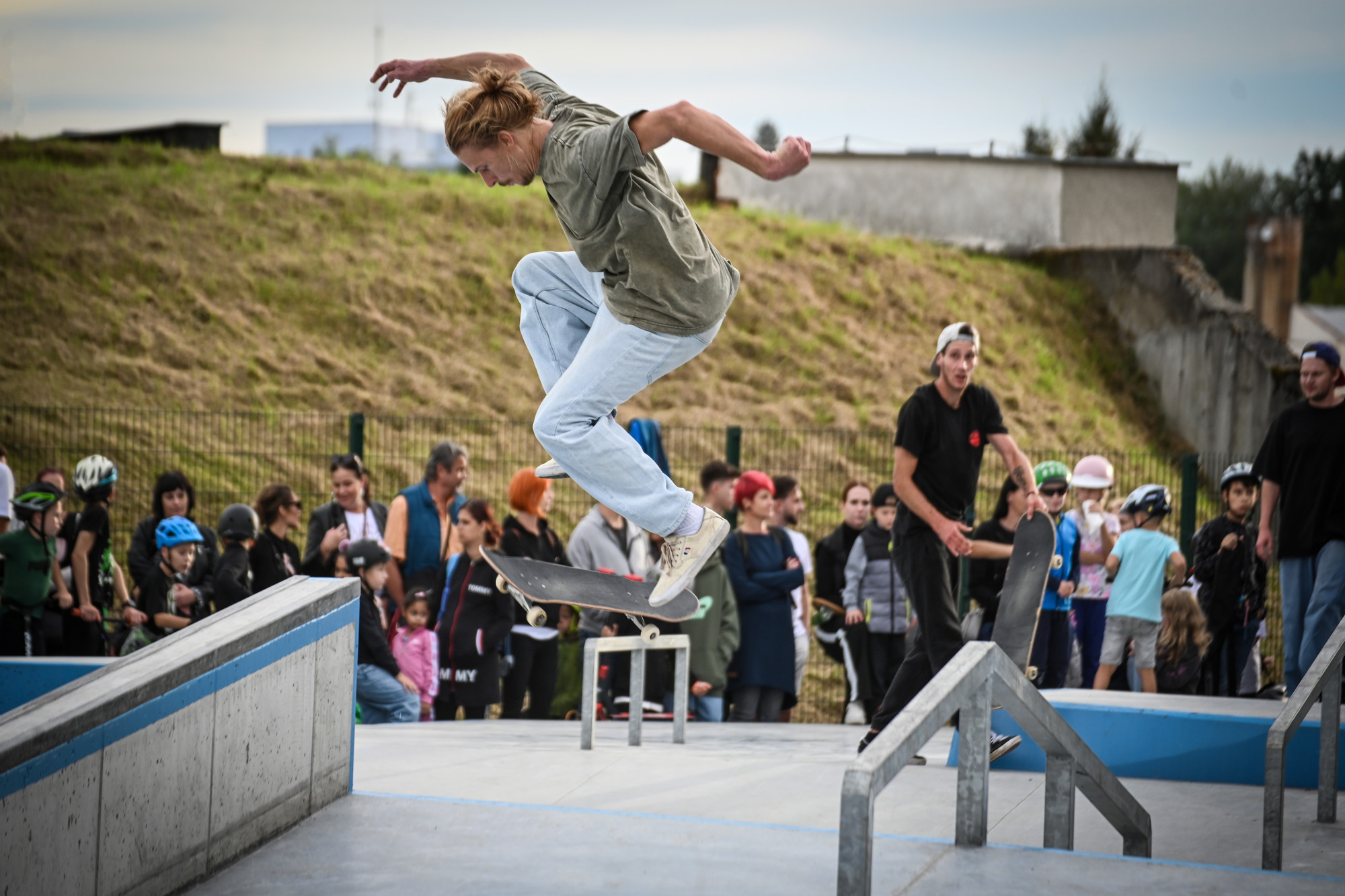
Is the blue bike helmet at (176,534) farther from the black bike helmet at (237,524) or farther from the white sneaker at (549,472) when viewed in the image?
the white sneaker at (549,472)

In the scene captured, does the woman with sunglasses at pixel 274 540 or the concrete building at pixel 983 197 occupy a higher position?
the concrete building at pixel 983 197

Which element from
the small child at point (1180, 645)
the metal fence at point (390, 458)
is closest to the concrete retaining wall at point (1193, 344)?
the metal fence at point (390, 458)

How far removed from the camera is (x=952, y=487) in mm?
5699

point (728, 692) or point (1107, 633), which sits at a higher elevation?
point (1107, 633)

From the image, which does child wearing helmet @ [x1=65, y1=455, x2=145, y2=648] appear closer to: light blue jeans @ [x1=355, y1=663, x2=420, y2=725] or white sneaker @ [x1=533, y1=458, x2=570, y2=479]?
light blue jeans @ [x1=355, y1=663, x2=420, y2=725]

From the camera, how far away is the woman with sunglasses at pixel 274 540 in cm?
758

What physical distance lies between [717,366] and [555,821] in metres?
19.6

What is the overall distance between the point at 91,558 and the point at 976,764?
678 cm

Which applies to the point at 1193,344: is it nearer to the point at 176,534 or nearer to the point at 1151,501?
the point at 1151,501

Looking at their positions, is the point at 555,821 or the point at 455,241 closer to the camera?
the point at 555,821

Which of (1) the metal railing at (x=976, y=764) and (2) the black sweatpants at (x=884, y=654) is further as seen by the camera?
(2) the black sweatpants at (x=884, y=654)

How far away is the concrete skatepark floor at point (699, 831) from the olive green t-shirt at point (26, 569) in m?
2.62

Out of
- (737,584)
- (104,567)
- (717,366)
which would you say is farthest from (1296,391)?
(104,567)

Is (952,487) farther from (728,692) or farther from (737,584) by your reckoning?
(728,692)
